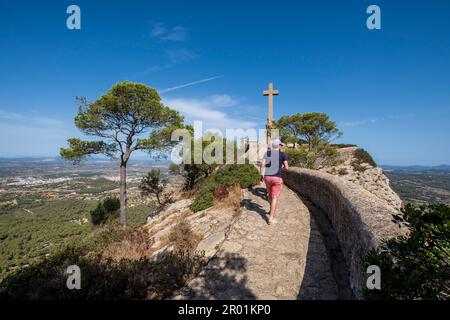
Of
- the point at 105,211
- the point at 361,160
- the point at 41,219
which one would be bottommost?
the point at 41,219

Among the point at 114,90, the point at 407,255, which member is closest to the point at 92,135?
the point at 114,90

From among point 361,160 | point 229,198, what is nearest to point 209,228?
point 229,198

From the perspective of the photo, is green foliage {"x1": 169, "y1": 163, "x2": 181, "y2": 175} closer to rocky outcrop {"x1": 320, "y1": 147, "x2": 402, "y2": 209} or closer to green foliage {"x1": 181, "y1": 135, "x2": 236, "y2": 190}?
green foliage {"x1": 181, "y1": 135, "x2": 236, "y2": 190}

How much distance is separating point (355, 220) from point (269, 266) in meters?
1.73

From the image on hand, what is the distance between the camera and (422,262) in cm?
205

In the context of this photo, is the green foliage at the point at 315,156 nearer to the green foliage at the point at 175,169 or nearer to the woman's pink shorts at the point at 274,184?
the woman's pink shorts at the point at 274,184

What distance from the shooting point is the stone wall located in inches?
122

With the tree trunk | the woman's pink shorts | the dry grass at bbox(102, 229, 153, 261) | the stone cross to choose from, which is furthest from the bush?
the dry grass at bbox(102, 229, 153, 261)

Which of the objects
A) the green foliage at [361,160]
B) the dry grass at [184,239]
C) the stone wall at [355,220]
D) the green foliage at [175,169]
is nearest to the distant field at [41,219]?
the green foliage at [175,169]

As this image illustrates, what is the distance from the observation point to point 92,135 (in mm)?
14773

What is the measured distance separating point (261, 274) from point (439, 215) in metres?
2.79

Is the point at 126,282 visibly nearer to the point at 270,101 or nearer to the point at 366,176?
the point at 270,101

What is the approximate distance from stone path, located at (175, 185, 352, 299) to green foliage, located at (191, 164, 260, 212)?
3743 mm
